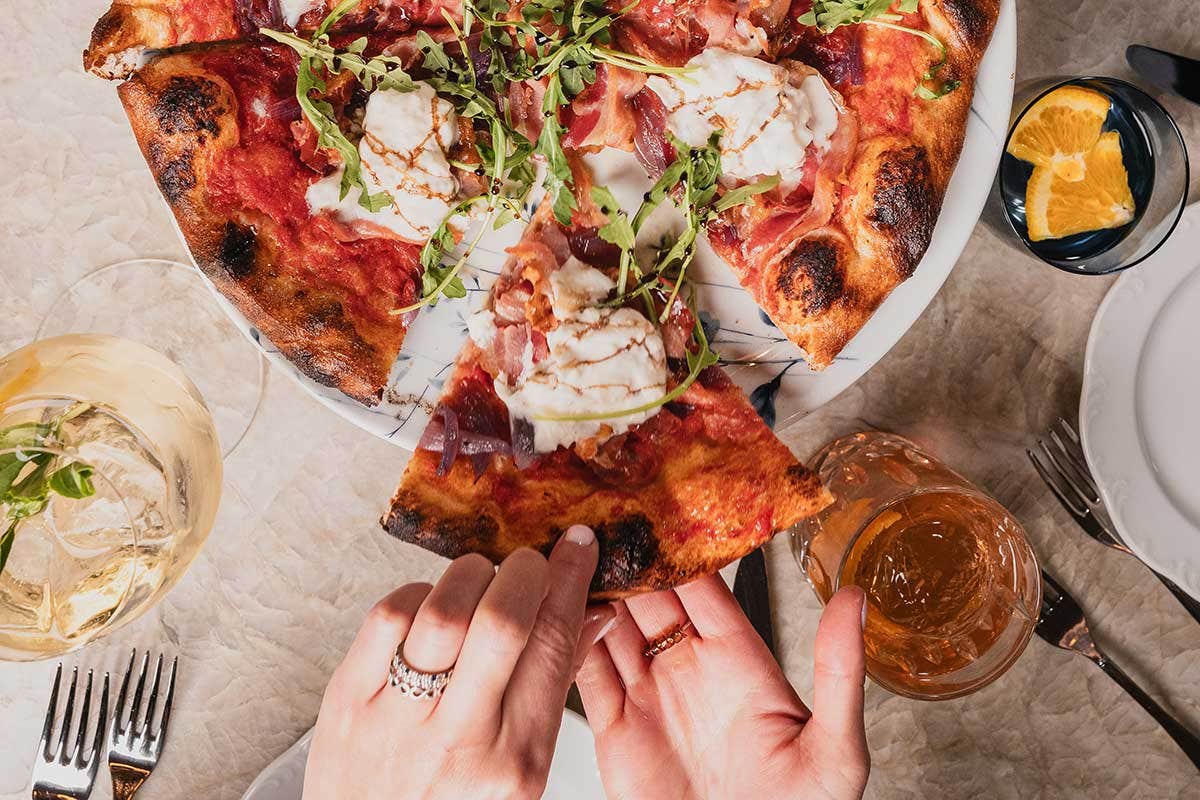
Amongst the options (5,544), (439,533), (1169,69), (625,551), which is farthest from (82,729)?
(1169,69)

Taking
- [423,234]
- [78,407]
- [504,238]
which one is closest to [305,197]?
[423,234]

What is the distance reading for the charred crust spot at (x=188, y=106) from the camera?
7.20 feet

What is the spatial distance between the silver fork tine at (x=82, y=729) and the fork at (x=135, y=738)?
7 cm

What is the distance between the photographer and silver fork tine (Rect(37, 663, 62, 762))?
2.69 m

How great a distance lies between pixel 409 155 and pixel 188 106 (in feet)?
1.66

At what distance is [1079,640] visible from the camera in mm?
2678

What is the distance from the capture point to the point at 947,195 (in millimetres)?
2281

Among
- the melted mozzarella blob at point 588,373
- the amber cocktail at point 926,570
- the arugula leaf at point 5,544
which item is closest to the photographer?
the arugula leaf at point 5,544

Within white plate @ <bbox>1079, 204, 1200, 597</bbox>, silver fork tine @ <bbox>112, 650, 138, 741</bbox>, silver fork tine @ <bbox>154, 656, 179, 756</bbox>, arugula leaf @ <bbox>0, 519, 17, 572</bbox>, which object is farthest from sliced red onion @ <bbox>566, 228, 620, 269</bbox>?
silver fork tine @ <bbox>112, 650, 138, 741</bbox>

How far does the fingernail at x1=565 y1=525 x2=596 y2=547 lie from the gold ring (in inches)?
17.0

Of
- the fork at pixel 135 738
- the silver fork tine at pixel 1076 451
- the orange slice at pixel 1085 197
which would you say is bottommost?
the fork at pixel 135 738

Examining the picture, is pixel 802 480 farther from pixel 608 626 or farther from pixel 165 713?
pixel 165 713

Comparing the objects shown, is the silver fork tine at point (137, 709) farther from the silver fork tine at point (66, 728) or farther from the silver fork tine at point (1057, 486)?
the silver fork tine at point (1057, 486)

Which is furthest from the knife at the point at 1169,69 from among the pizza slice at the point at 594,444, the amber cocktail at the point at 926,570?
the pizza slice at the point at 594,444
